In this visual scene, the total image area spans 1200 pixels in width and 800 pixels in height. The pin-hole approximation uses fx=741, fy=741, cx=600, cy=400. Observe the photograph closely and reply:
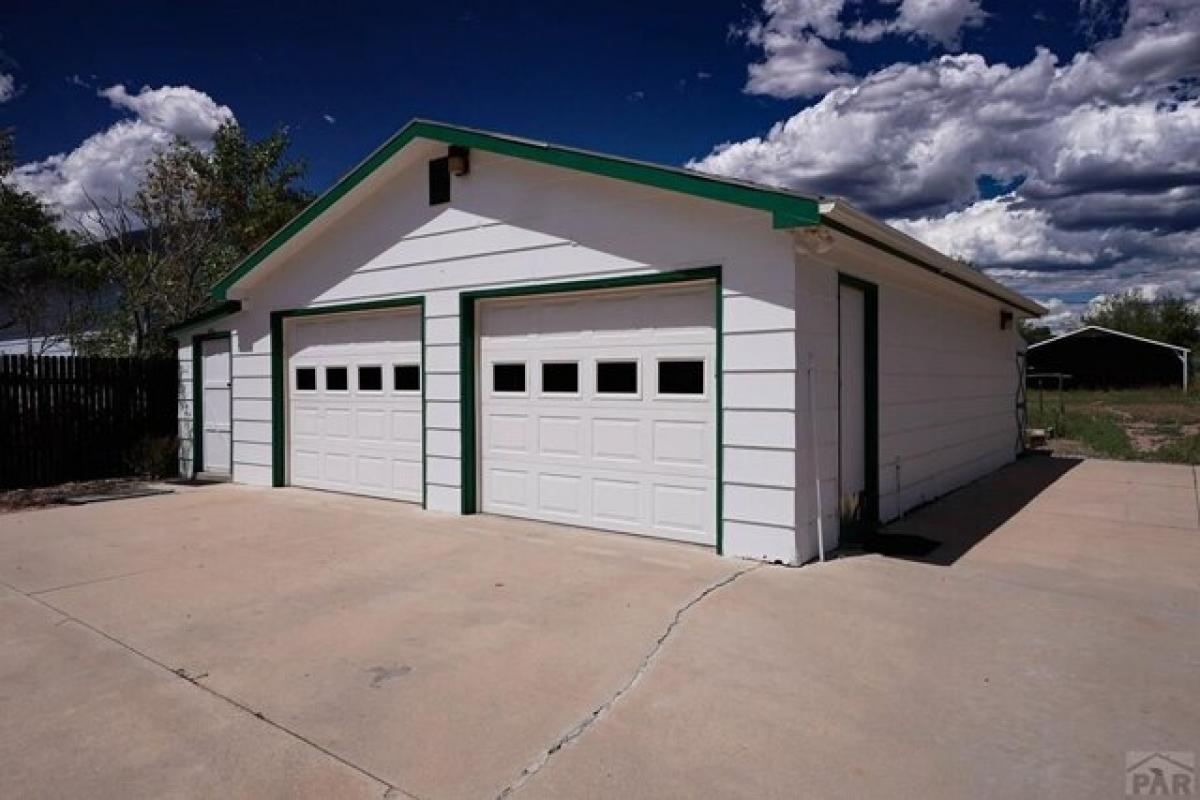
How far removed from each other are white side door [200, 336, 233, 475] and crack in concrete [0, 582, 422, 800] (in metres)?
6.18

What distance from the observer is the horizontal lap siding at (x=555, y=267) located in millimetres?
5844

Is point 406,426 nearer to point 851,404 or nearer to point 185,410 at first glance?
point 851,404

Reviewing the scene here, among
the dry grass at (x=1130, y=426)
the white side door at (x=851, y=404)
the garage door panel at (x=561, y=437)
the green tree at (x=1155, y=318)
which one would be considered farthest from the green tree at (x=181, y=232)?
the green tree at (x=1155, y=318)

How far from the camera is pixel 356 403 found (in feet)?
30.9

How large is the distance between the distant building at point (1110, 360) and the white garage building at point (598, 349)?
37.3 metres

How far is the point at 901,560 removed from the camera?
6.06 meters

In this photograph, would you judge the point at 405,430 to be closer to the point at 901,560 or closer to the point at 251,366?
the point at 251,366

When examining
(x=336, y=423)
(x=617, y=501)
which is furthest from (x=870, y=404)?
(x=336, y=423)

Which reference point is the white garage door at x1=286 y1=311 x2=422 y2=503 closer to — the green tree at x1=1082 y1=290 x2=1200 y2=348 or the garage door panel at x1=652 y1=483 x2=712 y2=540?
the garage door panel at x1=652 y1=483 x2=712 y2=540

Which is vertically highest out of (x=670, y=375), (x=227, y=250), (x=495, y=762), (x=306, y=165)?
(x=306, y=165)

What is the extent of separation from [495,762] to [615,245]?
4807 mm

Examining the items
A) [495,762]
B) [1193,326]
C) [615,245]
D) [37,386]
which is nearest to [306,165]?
[37,386]

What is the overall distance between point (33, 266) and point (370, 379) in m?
14.0

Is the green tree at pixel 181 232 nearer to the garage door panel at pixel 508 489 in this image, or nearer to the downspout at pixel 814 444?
the garage door panel at pixel 508 489
